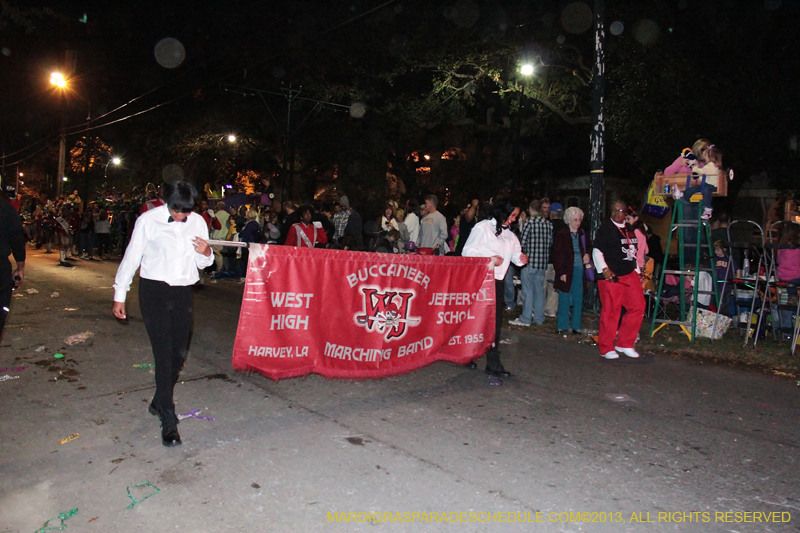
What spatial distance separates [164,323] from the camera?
4.55 metres

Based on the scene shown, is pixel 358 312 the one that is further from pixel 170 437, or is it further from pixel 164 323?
pixel 170 437

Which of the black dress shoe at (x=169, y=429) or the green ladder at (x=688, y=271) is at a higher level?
the green ladder at (x=688, y=271)

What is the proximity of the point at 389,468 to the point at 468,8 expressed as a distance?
17501 mm

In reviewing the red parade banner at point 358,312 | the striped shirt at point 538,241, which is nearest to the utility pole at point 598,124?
the striped shirt at point 538,241

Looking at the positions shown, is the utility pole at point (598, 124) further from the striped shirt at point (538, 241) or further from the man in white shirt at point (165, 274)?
the man in white shirt at point (165, 274)

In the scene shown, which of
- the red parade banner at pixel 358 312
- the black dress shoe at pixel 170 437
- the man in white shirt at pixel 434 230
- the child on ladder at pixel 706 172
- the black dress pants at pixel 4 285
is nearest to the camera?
the black dress shoe at pixel 170 437

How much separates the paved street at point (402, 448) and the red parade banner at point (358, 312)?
11.3 inches

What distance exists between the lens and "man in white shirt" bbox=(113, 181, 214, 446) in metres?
4.53

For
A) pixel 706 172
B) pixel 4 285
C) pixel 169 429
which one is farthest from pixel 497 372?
pixel 4 285

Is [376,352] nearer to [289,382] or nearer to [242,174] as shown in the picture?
[289,382]

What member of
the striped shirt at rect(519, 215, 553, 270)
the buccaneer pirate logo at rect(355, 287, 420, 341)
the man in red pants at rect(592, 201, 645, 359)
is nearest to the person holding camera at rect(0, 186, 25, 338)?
the buccaneer pirate logo at rect(355, 287, 420, 341)

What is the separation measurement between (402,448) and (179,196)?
2410 mm

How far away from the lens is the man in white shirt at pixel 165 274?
178 inches

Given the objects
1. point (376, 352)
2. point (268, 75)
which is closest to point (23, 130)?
point (268, 75)
